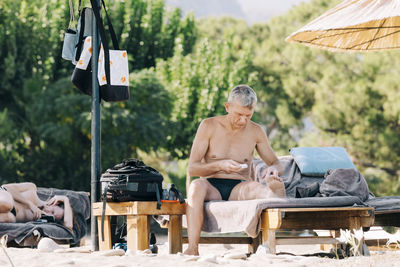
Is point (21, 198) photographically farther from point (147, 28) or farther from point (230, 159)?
point (147, 28)

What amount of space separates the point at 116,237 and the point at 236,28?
24303mm

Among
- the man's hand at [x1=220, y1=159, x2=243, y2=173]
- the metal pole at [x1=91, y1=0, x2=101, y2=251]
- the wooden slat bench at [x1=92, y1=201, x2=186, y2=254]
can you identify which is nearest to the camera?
the wooden slat bench at [x1=92, y1=201, x2=186, y2=254]

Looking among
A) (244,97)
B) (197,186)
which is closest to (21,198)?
(197,186)

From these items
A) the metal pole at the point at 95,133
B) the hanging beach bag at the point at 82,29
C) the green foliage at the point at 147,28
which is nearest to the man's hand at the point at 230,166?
the metal pole at the point at 95,133

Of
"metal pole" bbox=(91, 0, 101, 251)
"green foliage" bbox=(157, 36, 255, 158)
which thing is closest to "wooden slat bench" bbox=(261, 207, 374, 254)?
"metal pole" bbox=(91, 0, 101, 251)

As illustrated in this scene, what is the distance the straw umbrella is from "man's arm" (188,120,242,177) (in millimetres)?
1340

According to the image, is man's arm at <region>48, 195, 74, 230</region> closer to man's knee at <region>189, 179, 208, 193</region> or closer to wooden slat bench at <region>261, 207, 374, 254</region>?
man's knee at <region>189, 179, 208, 193</region>

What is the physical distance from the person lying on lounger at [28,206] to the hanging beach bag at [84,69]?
4.28 ft

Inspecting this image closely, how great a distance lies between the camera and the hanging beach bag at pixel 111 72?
5.18 metres

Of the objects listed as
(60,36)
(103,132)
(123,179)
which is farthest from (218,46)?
(123,179)

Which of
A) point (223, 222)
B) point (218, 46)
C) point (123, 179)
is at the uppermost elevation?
point (218, 46)

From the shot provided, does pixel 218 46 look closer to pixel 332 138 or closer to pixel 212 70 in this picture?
pixel 212 70

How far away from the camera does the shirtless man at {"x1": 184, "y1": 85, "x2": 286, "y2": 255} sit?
15.7ft

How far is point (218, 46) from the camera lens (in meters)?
22.7
